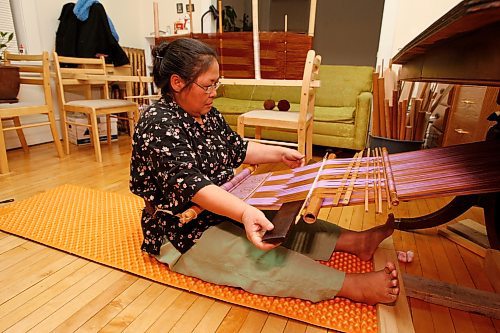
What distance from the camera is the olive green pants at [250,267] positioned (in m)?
1.02

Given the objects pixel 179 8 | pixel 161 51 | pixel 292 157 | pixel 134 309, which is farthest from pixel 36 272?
pixel 179 8

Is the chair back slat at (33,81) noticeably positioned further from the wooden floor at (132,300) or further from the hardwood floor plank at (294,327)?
the hardwood floor plank at (294,327)

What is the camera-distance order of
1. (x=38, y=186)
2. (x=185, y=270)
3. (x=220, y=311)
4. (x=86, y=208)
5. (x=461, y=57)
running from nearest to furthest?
(x=461, y=57)
(x=220, y=311)
(x=185, y=270)
(x=86, y=208)
(x=38, y=186)

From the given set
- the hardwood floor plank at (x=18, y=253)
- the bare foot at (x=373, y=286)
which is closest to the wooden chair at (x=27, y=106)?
the hardwood floor plank at (x=18, y=253)

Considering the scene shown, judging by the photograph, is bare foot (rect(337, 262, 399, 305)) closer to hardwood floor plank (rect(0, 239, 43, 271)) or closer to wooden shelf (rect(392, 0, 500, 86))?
wooden shelf (rect(392, 0, 500, 86))

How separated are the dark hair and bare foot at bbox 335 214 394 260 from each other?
82cm

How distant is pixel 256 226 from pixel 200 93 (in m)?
0.49

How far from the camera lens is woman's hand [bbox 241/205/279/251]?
2.85 ft

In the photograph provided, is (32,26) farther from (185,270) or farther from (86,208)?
(185,270)

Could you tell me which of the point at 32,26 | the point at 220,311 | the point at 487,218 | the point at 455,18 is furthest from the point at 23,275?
the point at 32,26

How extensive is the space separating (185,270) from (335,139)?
2.06 m

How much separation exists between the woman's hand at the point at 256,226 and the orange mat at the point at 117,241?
0.31 m

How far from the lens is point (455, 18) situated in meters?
0.47

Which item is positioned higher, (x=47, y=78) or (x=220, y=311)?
(x=47, y=78)
